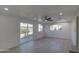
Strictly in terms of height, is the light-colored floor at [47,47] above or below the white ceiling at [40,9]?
below

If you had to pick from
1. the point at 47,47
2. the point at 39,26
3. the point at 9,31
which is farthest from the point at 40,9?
the point at 9,31

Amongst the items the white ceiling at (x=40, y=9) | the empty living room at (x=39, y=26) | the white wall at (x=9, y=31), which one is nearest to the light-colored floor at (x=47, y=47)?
the empty living room at (x=39, y=26)

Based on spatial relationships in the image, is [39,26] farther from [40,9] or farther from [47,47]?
[40,9]

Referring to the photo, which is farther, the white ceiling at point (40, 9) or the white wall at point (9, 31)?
the white wall at point (9, 31)

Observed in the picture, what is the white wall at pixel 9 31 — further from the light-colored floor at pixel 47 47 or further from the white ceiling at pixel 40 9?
the white ceiling at pixel 40 9

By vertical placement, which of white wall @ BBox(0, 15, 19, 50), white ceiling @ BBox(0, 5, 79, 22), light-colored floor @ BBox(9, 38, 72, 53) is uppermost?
white ceiling @ BBox(0, 5, 79, 22)

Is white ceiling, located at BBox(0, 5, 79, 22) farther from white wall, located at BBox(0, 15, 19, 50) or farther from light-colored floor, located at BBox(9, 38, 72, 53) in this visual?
white wall, located at BBox(0, 15, 19, 50)

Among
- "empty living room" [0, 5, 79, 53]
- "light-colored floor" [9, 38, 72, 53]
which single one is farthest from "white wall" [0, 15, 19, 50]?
"light-colored floor" [9, 38, 72, 53]

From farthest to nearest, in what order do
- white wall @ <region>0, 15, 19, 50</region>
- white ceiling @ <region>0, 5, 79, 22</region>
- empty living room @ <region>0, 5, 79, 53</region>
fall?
1. white wall @ <region>0, 15, 19, 50</region>
2. empty living room @ <region>0, 5, 79, 53</region>
3. white ceiling @ <region>0, 5, 79, 22</region>

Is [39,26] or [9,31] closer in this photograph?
[39,26]

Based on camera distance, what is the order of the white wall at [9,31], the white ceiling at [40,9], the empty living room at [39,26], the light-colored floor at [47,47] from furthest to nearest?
the white wall at [9,31], the empty living room at [39,26], the light-colored floor at [47,47], the white ceiling at [40,9]
